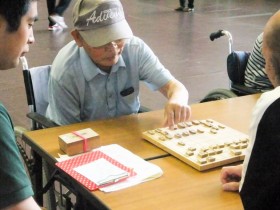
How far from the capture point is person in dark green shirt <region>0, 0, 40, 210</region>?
1221 mm

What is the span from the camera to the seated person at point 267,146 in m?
1.39

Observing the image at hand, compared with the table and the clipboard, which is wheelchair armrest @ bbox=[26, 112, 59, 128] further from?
the clipboard

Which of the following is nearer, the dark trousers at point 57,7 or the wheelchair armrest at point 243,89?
the wheelchair armrest at point 243,89

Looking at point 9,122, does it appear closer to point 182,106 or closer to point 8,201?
point 8,201

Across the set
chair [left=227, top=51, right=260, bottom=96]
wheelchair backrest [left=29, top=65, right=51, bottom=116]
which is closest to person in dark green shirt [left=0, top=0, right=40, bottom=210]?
wheelchair backrest [left=29, top=65, right=51, bottom=116]

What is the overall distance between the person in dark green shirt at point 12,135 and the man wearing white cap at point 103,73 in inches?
39.7

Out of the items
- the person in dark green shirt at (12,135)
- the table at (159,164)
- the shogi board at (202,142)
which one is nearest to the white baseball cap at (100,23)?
the table at (159,164)

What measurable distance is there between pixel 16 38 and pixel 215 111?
132 centimetres

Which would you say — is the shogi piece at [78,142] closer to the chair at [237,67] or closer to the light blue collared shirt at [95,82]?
the light blue collared shirt at [95,82]

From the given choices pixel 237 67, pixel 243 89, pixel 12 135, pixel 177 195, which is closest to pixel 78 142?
pixel 177 195

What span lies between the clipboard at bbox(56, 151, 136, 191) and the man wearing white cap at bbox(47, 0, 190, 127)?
0.41m

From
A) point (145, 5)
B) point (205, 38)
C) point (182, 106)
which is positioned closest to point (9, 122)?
point (182, 106)

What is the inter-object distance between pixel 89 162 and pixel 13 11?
78 cm

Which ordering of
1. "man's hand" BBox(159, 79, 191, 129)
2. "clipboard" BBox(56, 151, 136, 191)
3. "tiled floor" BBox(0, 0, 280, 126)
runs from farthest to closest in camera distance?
"tiled floor" BBox(0, 0, 280, 126), "man's hand" BBox(159, 79, 191, 129), "clipboard" BBox(56, 151, 136, 191)
